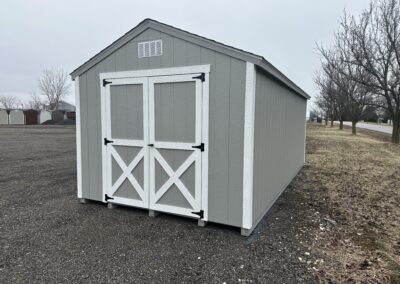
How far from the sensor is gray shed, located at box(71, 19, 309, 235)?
3.47m

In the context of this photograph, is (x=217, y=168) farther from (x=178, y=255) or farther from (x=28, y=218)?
(x=28, y=218)

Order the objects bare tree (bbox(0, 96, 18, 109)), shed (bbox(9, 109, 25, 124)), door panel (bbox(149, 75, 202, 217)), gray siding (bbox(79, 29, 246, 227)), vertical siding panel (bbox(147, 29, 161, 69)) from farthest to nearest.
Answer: bare tree (bbox(0, 96, 18, 109)), shed (bbox(9, 109, 25, 124)), vertical siding panel (bbox(147, 29, 161, 69)), door panel (bbox(149, 75, 202, 217)), gray siding (bbox(79, 29, 246, 227))

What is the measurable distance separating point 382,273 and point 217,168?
2056mm

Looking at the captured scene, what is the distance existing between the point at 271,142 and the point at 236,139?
Result: 115 centimetres

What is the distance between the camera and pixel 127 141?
165 inches

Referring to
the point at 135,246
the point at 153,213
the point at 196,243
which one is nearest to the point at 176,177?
the point at 153,213

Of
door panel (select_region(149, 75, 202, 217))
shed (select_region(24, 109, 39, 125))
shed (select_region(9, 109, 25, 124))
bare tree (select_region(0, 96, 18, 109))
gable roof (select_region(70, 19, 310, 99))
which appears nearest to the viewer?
gable roof (select_region(70, 19, 310, 99))

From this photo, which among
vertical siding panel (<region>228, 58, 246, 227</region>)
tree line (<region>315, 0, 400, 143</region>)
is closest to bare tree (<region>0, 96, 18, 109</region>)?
tree line (<region>315, 0, 400, 143</region>)

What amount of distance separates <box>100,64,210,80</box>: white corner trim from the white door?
7 cm

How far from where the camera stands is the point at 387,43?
46.6ft

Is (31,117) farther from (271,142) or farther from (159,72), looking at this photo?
(271,142)

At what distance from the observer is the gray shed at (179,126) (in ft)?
11.4

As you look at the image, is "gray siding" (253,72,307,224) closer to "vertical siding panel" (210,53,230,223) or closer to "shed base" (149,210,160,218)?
"vertical siding panel" (210,53,230,223)

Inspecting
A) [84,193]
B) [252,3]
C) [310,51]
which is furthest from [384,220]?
[310,51]
